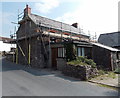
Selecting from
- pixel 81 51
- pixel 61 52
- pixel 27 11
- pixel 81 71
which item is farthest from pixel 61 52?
pixel 27 11

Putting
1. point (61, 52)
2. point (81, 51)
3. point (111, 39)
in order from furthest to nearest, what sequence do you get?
point (111, 39) → point (81, 51) → point (61, 52)

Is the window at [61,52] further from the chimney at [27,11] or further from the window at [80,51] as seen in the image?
the chimney at [27,11]

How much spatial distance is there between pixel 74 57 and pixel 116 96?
5.69m

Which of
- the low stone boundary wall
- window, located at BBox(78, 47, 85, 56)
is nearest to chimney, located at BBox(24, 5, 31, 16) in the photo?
window, located at BBox(78, 47, 85, 56)

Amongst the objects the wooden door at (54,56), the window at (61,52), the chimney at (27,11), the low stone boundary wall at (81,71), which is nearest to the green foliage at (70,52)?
the window at (61,52)

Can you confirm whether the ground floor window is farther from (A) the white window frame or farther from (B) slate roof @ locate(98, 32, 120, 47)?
(B) slate roof @ locate(98, 32, 120, 47)

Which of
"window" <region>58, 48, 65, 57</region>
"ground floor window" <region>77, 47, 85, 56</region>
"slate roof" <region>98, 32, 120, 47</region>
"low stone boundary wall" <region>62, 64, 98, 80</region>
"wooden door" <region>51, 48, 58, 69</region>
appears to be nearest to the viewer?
"low stone boundary wall" <region>62, 64, 98, 80</region>

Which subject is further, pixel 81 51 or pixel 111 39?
pixel 111 39

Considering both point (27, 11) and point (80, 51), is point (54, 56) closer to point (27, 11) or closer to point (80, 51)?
point (80, 51)

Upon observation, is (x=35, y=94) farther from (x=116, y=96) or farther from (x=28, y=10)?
(x=28, y=10)

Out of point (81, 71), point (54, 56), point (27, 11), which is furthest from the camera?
point (27, 11)

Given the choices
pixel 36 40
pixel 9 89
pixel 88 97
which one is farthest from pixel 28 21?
pixel 88 97

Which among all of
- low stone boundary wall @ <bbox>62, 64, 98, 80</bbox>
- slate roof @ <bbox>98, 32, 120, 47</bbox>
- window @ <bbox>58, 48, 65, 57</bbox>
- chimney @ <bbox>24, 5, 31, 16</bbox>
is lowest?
low stone boundary wall @ <bbox>62, 64, 98, 80</bbox>

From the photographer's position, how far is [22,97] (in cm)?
488
